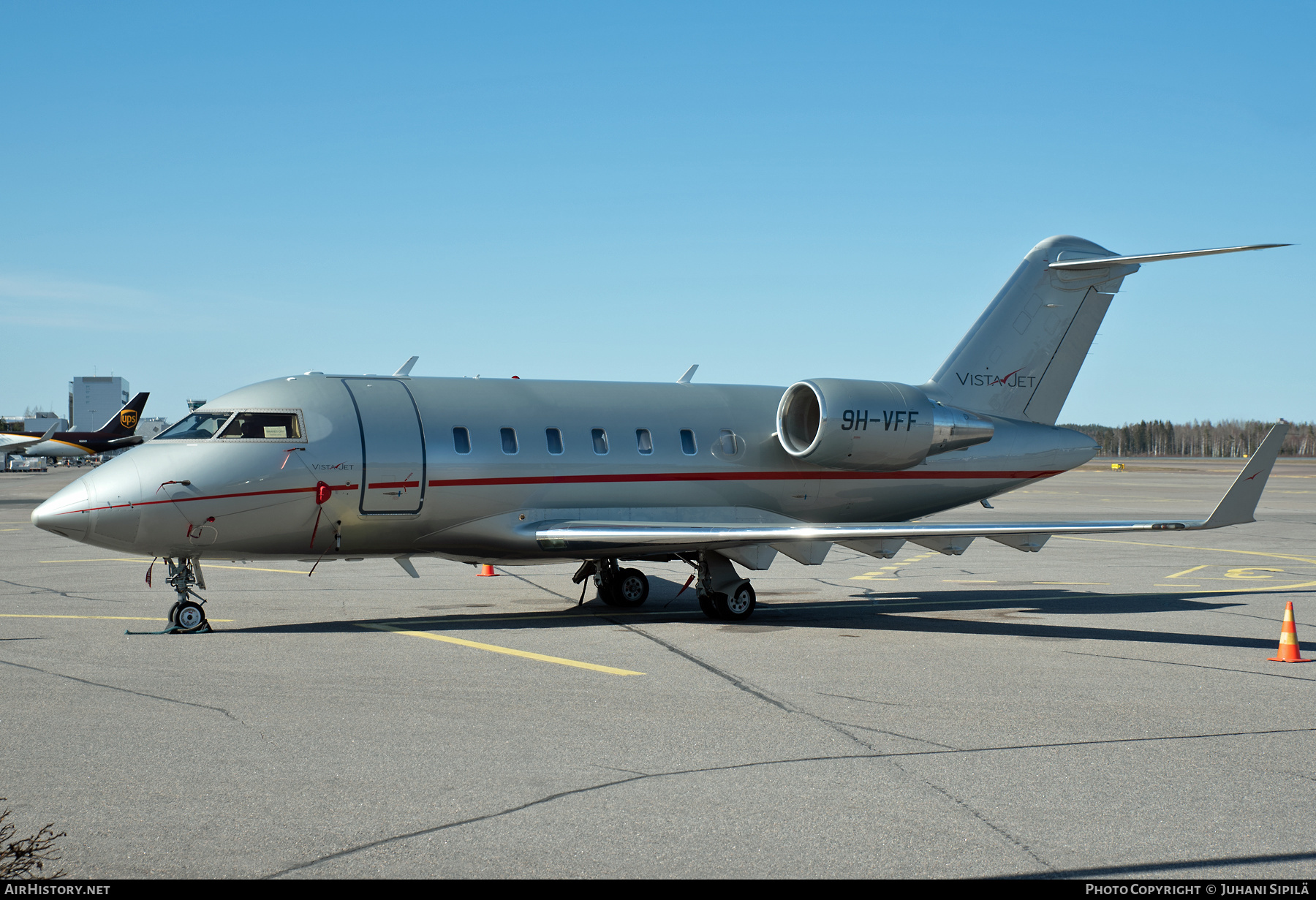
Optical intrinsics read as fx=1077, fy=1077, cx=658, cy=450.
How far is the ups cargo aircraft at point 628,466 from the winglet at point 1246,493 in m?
0.03

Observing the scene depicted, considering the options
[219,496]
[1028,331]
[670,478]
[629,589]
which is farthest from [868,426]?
[219,496]

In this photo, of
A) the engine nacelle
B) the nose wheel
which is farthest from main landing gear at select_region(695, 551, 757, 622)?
the nose wheel

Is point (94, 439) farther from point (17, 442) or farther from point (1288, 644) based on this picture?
point (1288, 644)

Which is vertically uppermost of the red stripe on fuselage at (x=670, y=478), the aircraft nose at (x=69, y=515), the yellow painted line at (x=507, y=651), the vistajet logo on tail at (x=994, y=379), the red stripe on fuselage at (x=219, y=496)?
the vistajet logo on tail at (x=994, y=379)

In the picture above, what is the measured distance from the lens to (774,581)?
20.3 metres

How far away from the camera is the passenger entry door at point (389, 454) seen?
1412 cm

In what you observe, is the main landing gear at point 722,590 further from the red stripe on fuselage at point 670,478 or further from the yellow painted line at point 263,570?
the yellow painted line at point 263,570

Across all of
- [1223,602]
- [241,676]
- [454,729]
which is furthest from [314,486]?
[1223,602]

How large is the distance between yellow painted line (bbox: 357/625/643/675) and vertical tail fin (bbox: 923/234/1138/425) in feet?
30.2

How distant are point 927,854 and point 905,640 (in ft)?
25.1

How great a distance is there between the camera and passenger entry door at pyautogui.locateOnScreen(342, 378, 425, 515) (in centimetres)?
1412

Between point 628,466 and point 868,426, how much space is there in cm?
372

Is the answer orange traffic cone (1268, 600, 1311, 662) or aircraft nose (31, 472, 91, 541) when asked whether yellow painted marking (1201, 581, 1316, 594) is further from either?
aircraft nose (31, 472, 91, 541)

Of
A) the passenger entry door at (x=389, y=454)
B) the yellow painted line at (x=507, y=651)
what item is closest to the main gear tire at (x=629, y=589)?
the passenger entry door at (x=389, y=454)
